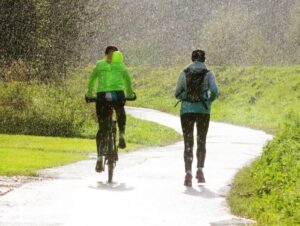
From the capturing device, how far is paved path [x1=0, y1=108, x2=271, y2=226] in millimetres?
10109

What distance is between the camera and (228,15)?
11362 centimetres

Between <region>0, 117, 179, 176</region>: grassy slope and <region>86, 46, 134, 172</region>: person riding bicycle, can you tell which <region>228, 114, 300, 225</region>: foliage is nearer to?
<region>86, 46, 134, 172</region>: person riding bicycle

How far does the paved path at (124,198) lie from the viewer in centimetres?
1011

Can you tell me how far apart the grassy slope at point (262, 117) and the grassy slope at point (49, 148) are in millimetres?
4433

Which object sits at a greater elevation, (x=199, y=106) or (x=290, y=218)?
(x=199, y=106)

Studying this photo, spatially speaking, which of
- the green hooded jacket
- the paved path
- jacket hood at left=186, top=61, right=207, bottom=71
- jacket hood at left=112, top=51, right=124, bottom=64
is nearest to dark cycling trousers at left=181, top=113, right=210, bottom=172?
the paved path

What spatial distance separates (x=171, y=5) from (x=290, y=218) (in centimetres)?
17735

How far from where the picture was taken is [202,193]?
12953 millimetres

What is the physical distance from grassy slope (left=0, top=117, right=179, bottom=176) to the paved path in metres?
0.78

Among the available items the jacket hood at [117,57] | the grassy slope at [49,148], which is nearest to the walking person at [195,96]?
the jacket hood at [117,57]

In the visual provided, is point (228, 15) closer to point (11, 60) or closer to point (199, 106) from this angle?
point (11, 60)

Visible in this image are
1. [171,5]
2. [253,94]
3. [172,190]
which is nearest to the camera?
[172,190]

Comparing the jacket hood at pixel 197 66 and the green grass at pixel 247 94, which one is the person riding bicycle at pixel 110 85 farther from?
the green grass at pixel 247 94

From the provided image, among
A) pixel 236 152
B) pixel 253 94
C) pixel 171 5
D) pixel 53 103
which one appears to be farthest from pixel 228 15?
pixel 236 152
